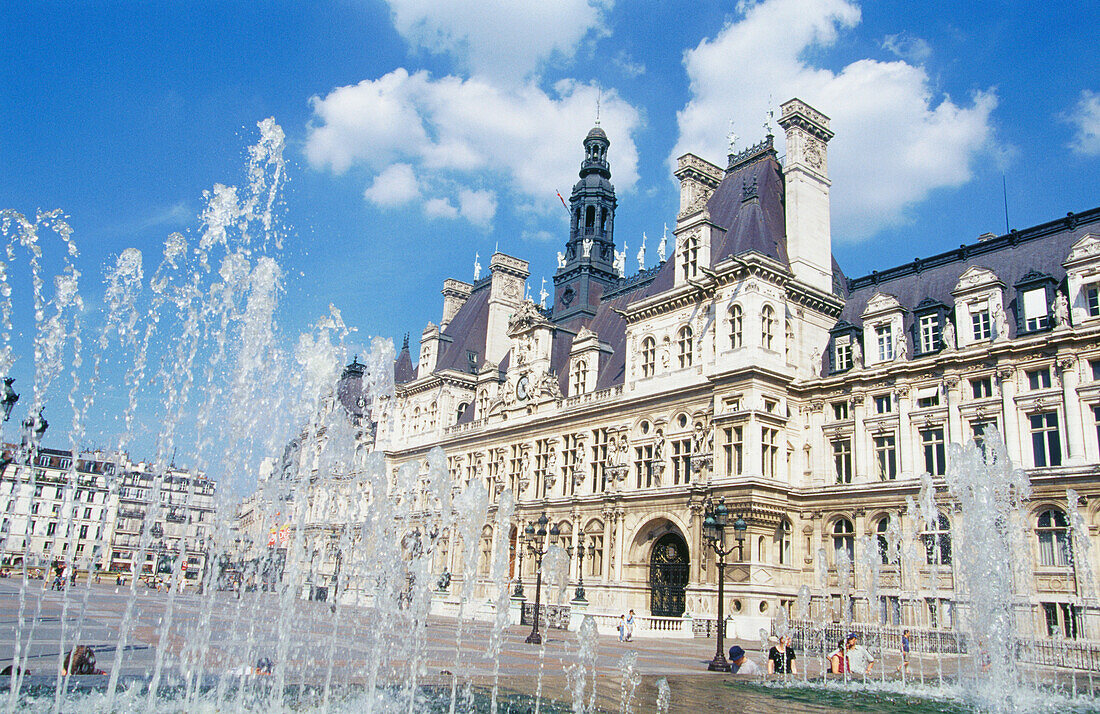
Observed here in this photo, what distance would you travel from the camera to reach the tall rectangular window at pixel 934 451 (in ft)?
102

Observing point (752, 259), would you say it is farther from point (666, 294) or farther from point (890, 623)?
point (890, 623)

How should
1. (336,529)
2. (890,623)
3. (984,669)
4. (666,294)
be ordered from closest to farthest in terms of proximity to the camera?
1. (984,669)
2. (890,623)
3. (666,294)
4. (336,529)

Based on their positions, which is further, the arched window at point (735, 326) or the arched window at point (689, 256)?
the arched window at point (689, 256)

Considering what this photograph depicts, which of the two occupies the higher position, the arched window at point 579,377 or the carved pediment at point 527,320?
the carved pediment at point 527,320

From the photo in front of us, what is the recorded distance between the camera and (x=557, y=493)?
1768 inches

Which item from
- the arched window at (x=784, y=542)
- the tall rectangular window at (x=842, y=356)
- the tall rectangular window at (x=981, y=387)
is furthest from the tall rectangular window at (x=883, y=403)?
the arched window at (x=784, y=542)

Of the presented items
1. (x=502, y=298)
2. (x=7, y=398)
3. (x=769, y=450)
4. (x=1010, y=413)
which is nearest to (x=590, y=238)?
(x=502, y=298)

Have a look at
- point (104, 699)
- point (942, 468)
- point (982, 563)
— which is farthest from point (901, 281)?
point (104, 699)

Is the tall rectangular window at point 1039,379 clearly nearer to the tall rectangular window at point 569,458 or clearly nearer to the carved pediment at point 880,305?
the carved pediment at point 880,305

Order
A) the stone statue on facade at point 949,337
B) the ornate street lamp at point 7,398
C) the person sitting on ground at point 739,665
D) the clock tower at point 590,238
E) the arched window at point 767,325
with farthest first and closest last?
the clock tower at point 590,238 < the arched window at point 767,325 < the stone statue on facade at point 949,337 < the person sitting on ground at point 739,665 < the ornate street lamp at point 7,398

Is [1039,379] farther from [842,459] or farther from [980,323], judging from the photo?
[842,459]

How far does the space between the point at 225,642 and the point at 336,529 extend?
51596 millimetres

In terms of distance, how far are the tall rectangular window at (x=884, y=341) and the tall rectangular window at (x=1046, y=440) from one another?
22.4ft

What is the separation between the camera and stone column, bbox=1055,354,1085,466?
27.2 metres
